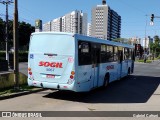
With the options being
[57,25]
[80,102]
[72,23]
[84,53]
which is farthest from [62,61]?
[57,25]

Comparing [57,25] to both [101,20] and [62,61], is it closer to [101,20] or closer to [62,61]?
[101,20]

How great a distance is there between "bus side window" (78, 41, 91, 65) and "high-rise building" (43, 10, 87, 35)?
35188 millimetres

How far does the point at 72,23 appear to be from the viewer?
211 feet

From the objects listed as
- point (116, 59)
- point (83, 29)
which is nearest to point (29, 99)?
point (116, 59)

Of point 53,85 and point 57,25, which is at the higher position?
point 57,25

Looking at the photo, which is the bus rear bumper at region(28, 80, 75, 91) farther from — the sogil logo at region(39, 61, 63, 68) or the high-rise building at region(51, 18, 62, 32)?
the high-rise building at region(51, 18, 62, 32)

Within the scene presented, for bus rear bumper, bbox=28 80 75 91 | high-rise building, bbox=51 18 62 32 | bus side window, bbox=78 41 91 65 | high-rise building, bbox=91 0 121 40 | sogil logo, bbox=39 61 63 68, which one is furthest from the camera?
high-rise building, bbox=91 0 121 40

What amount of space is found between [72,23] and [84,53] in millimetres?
52562

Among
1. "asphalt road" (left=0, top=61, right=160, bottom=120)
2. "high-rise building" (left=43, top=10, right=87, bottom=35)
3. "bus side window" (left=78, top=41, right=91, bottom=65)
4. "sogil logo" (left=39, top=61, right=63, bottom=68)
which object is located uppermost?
"high-rise building" (left=43, top=10, right=87, bottom=35)

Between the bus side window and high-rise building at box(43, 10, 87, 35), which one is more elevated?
high-rise building at box(43, 10, 87, 35)

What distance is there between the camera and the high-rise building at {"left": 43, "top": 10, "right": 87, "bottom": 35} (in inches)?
2223

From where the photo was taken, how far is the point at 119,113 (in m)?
9.74

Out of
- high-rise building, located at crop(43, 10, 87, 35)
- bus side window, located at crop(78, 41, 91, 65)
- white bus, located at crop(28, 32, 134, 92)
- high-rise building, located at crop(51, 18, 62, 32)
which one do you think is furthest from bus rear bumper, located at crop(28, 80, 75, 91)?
high-rise building, located at crop(51, 18, 62, 32)

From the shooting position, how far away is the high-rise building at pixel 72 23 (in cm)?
5647
